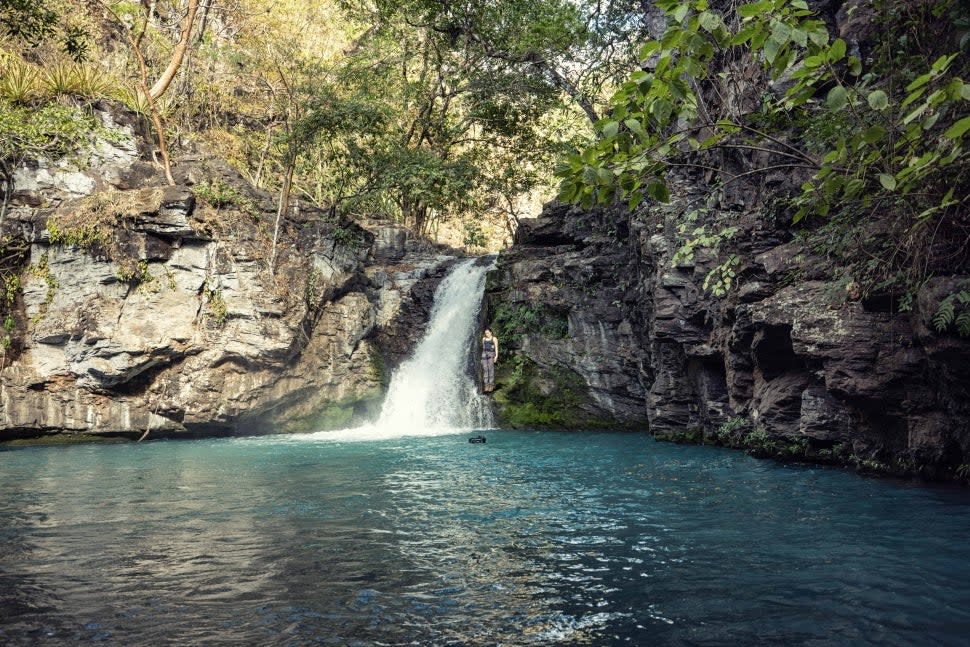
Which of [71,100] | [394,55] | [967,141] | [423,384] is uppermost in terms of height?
[394,55]

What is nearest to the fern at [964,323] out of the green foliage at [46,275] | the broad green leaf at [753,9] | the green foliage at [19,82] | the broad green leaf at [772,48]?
the broad green leaf at [772,48]

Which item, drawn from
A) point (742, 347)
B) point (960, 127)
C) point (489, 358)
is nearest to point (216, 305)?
point (489, 358)

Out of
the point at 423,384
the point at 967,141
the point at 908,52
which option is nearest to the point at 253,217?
the point at 423,384

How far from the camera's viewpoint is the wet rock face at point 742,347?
356 inches

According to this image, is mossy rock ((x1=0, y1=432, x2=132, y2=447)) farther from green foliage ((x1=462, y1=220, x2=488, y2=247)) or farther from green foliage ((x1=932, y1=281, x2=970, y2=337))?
green foliage ((x1=932, y1=281, x2=970, y2=337))

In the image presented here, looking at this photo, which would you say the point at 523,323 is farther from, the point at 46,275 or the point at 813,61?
the point at 813,61

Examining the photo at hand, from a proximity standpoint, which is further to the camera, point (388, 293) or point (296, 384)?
point (388, 293)

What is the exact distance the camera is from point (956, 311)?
25.8 feet

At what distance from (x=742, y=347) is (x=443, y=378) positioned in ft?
33.1

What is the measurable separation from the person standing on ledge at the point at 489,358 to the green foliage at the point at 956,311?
12.4 meters

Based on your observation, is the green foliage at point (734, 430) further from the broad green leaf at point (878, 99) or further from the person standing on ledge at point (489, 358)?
the broad green leaf at point (878, 99)

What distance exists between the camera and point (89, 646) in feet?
13.4

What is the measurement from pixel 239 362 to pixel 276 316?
1.58m

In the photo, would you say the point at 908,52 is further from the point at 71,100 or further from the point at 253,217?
the point at 71,100
